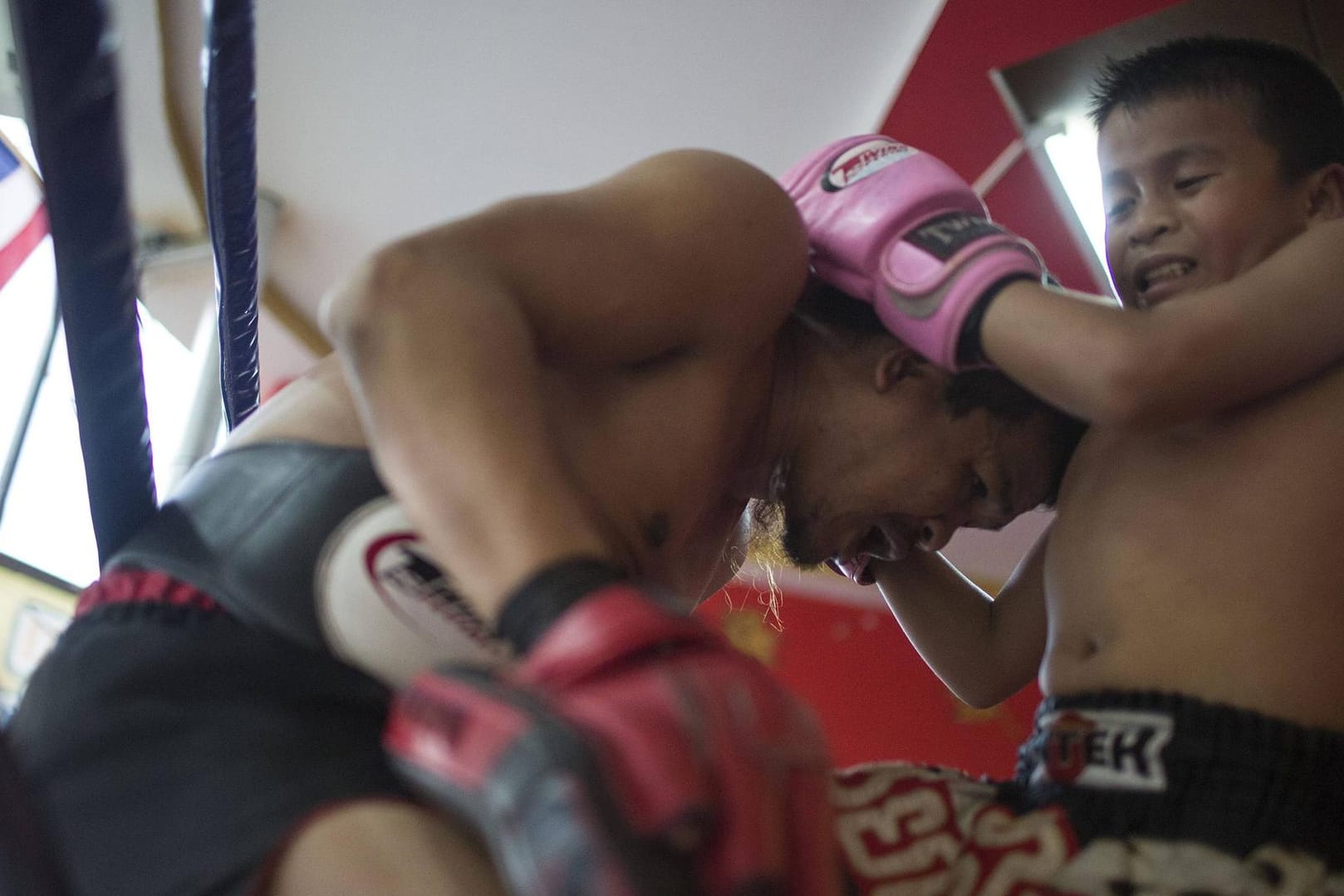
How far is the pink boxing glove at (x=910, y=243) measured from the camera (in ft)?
3.05

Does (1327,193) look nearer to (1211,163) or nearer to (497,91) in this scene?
(1211,163)

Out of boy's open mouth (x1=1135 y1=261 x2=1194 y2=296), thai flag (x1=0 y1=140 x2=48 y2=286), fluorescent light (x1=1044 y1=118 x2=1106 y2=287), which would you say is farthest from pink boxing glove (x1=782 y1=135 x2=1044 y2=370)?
thai flag (x1=0 y1=140 x2=48 y2=286)

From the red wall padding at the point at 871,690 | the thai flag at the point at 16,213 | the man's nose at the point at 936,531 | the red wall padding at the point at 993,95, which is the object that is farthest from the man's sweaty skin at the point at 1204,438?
the red wall padding at the point at 871,690

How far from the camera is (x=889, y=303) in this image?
98 cm

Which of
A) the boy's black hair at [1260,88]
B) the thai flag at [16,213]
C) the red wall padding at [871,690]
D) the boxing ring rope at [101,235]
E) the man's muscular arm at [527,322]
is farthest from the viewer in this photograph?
the red wall padding at [871,690]

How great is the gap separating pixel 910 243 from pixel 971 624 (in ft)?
1.89

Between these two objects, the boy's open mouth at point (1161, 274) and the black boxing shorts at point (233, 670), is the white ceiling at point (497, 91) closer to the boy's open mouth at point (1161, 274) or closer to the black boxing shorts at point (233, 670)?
the boy's open mouth at point (1161, 274)

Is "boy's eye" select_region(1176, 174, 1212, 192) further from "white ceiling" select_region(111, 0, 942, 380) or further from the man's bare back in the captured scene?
"white ceiling" select_region(111, 0, 942, 380)

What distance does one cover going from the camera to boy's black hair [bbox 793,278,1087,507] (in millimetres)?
1145

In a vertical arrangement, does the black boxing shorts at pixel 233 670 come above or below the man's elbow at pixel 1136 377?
below

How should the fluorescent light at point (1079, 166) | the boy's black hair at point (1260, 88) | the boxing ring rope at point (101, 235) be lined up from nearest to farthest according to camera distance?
the boxing ring rope at point (101, 235), the boy's black hair at point (1260, 88), the fluorescent light at point (1079, 166)

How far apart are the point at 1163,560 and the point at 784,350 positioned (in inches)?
17.2

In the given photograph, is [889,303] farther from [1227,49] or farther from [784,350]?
[1227,49]

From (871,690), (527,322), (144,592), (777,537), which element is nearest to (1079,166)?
(777,537)
